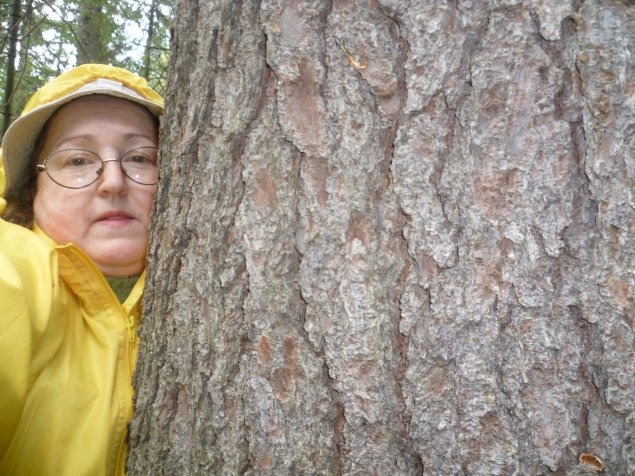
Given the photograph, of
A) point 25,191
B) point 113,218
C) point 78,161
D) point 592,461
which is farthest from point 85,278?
point 592,461

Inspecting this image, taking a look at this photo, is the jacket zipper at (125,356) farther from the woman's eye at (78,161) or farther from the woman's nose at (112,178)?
the woman's eye at (78,161)

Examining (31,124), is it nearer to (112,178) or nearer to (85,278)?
(112,178)

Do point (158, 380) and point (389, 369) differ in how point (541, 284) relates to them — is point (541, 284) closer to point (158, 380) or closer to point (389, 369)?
point (389, 369)

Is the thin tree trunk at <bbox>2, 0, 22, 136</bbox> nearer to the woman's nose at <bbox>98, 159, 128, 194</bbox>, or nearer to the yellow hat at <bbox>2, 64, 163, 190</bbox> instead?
the yellow hat at <bbox>2, 64, 163, 190</bbox>

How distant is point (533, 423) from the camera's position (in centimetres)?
99

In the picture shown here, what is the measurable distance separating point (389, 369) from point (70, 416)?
1092mm

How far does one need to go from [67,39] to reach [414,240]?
21.0 ft

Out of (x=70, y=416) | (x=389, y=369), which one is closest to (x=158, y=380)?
(x=70, y=416)

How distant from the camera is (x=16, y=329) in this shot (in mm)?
1338

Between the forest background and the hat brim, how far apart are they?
110 inches

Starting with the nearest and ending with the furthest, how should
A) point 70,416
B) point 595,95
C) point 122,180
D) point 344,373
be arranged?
point 595,95 < point 344,373 < point 70,416 < point 122,180

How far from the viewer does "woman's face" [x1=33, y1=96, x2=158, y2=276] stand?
5.96 ft

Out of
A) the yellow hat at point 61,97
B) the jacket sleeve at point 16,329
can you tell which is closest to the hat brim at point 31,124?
the yellow hat at point 61,97

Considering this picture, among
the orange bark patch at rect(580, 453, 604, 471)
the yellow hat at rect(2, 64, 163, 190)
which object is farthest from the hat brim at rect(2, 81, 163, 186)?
the orange bark patch at rect(580, 453, 604, 471)
